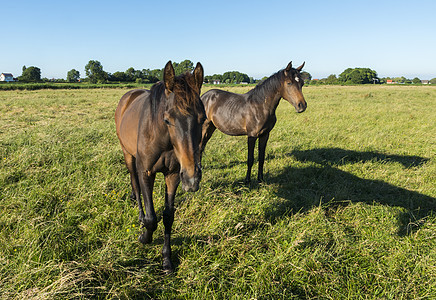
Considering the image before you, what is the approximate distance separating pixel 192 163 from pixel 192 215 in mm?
1609

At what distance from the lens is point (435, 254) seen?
8.20 ft

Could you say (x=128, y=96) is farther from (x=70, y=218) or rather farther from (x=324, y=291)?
(x=324, y=291)

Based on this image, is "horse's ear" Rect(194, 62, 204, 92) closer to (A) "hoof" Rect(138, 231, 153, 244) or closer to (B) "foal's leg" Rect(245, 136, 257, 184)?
(A) "hoof" Rect(138, 231, 153, 244)

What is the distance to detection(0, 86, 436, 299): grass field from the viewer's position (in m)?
2.09

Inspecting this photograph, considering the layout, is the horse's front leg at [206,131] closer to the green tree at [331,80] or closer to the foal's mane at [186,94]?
the foal's mane at [186,94]

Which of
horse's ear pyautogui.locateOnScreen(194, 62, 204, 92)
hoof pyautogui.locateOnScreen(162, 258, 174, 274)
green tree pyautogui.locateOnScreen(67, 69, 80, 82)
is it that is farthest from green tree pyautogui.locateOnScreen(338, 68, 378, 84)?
green tree pyautogui.locateOnScreen(67, 69, 80, 82)

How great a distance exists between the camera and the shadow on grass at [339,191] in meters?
3.59

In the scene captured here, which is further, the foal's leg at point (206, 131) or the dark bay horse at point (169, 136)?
the foal's leg at point (206, 131)

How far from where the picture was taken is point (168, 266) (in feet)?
8.05

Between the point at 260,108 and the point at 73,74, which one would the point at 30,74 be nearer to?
the point at 73,74

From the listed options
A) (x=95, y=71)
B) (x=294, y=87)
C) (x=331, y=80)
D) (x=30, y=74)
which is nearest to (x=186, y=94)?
(x=294, y=87)

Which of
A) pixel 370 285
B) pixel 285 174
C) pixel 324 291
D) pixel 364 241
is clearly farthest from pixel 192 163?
pixel 285 174

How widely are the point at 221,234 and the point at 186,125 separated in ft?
5.25

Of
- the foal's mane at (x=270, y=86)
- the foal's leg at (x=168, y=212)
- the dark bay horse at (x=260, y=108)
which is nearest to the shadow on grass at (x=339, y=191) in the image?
the dark bay horse at (x=260, y=108)
